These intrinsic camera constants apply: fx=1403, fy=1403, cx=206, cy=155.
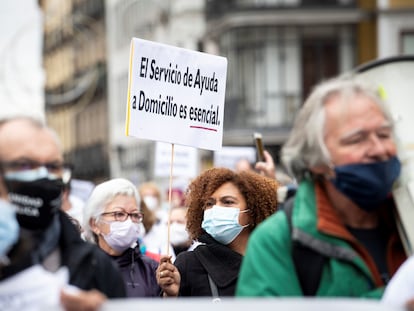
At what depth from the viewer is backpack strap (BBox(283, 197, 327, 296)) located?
4527 mm

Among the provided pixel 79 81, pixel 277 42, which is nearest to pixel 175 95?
pixel 277 42

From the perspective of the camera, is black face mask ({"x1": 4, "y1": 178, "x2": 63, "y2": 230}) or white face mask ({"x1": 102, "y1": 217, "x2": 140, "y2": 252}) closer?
black face mask ({"x1": 4, "y1": 178, "x2": 63, "y2": 230})

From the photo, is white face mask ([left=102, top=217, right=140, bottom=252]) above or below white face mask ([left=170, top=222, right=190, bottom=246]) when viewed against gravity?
above

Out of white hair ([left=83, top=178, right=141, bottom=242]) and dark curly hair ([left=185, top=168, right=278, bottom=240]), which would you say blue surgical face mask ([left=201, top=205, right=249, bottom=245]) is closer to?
dark curly hair ([left=185, top=168, right=278, bottom=240])

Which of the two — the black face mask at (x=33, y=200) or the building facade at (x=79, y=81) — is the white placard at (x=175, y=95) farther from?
the building facade at (x=79, y=81)

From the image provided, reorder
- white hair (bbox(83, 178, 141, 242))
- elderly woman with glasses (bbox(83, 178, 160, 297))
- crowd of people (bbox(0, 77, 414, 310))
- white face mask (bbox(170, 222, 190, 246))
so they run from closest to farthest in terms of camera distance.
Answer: crowd of people (bbox(0, 77, 414, 310))
elderly woman with glasses (bbox(83, 178, 160, 297))
white hair (bbox(83, 178, 141, 242))
white face mask (bbox(170, 222, 190, 246))

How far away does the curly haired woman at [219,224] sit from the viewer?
7000 mm

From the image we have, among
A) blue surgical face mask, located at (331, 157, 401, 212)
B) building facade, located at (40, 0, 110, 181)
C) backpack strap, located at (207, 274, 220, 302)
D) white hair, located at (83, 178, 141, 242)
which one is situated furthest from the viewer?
building facade, located at (40, 0, 110, 181)

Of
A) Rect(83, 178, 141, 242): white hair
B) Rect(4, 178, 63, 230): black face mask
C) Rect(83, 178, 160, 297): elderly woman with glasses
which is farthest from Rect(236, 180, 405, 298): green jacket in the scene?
Rect(83, 178, 141, 242): white hair

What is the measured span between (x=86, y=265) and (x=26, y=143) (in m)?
0.45

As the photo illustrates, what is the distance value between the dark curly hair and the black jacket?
0.23 meters

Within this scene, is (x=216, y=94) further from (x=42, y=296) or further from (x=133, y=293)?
(x=42, y=296)

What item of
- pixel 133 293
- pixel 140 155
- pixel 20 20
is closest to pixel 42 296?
pixel 133 293

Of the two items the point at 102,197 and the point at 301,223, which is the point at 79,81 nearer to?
the point at 102,197
